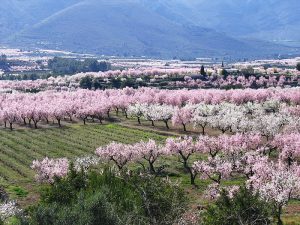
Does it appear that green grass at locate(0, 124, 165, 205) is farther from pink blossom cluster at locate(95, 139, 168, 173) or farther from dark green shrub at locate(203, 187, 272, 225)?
dark green shrub at locate(203, 187, 272, 225)

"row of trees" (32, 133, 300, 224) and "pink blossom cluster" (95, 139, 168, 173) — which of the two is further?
"pink blossom cluster" (95, 139, 168, 173)

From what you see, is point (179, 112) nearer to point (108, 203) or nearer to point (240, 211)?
point (240, 211)

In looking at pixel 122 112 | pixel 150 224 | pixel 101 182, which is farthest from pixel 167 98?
pixel 150 224

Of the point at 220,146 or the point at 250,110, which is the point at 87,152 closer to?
the point at 220,146

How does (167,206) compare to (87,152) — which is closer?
(167,206)

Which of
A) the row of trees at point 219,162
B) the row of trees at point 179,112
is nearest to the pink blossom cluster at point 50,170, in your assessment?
the row of trees at point 219,162

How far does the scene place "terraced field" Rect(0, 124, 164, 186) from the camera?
6925cm

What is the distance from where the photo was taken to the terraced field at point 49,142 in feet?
227

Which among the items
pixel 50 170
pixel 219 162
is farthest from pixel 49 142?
pixel 219 162

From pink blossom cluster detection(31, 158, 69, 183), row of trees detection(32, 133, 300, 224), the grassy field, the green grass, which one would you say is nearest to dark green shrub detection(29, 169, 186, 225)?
row of trees detection(32, 133, 300, 224)

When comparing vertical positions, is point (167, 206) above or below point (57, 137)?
above

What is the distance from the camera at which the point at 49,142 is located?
293 feet

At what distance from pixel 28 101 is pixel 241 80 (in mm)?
86765

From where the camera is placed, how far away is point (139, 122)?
381ft
